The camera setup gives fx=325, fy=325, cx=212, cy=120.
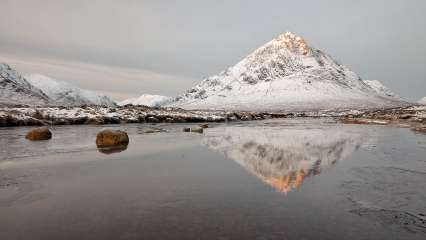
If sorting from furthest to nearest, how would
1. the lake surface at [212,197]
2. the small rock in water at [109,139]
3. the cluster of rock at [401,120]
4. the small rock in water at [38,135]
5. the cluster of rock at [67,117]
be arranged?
the cluster of rock at [401,120] → the cluster of rock at [67,117] → the small rock in water at [38,135] → the small rock in water at [109,139] → the lake surface at [212,197]

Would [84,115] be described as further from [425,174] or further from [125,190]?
[425,174]

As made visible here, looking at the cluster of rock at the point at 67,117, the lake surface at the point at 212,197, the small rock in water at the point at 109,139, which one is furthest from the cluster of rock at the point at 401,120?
the cluster of rock at the point at 67,117

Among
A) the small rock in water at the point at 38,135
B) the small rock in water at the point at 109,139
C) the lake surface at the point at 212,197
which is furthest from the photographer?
the small rock in water at the point at 38,135

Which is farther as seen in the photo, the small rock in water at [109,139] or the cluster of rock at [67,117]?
the cluster of rock at [67,117]

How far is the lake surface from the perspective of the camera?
7.14 meters

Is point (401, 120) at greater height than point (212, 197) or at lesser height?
lesser

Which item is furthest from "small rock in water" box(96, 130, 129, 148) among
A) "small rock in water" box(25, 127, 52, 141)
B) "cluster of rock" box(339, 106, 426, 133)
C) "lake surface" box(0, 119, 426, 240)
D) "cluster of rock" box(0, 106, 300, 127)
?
"cluster of rock" box(339, 106, 426, 133)

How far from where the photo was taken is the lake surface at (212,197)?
7145 millimetres

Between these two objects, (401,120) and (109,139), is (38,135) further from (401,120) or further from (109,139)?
(401,120)

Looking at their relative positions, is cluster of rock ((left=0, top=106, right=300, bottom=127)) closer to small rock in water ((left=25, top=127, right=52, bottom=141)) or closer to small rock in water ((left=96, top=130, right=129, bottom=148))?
small rock in water ((left=25, top=127, right=52, bottom=141))

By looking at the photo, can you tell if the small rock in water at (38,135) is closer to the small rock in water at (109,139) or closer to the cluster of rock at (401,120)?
the small rock in water at (109,139)

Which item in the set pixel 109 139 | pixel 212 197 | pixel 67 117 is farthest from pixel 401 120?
pixel 212 197

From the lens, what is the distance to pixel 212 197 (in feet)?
32.1

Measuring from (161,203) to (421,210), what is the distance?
6.97m
